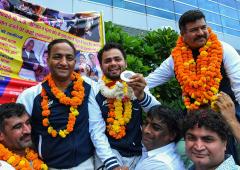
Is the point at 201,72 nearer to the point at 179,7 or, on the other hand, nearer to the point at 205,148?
the point at 205,148

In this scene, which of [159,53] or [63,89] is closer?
[63,89]

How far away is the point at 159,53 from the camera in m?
6.11

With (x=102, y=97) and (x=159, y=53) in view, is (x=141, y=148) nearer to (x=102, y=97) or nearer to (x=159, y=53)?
(x=102, y=97)

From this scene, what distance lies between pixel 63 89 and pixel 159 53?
9.87 ft

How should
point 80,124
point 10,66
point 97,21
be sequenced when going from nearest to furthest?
point 80,124 → point 10,66 → point 97,21

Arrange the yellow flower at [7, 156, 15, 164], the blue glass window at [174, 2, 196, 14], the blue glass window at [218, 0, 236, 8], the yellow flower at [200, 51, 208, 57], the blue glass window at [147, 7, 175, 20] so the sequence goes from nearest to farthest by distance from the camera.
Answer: the yellow flower at [7, 156, 15, 164] < the yellow flower at [200, 51, 208, 57] < the blue glass window at [147, 7, 175, 20] < the blue glass window at [174, 2, 196, 14] < the blue glass window at [218, 0, 236, 8]

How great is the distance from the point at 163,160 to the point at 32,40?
290 centimetres

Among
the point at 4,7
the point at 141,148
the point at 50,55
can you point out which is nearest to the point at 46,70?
the point at 4,7

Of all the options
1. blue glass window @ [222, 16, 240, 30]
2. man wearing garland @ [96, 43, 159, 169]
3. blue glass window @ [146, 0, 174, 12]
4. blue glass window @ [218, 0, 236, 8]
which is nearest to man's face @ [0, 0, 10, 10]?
man wearing garland @ [96, 43, 159, 169]

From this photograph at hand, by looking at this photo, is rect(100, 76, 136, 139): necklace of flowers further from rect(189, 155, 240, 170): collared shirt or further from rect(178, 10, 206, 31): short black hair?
rect(189, 155, 240, 170): collared shirt

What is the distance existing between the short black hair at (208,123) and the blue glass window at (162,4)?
1840cm

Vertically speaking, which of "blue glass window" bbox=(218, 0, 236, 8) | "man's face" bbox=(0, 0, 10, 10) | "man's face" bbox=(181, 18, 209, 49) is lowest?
"man's face" bbox=(181, 18, 209, 49)

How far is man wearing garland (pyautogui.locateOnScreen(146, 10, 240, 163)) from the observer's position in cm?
340

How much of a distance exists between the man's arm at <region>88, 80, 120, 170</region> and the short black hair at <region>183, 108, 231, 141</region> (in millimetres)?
826
